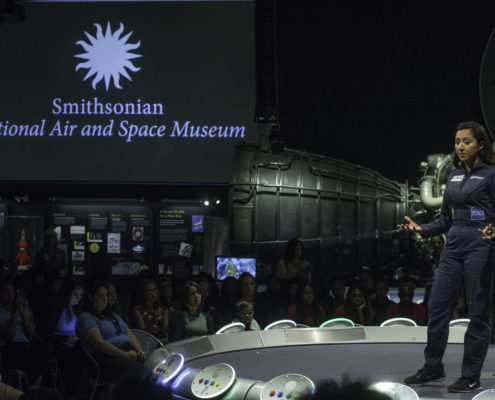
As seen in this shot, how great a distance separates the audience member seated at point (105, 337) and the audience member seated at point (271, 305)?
1.66 meters

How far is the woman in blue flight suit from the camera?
10.4 ft

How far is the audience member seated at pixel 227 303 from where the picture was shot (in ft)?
21.1

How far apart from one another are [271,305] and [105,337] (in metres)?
2.12

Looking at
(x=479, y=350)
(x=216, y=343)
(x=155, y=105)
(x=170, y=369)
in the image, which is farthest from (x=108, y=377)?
(x=155, y=105)

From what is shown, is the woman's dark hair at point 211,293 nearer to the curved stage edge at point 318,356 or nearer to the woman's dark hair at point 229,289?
the woman's dark hair at point 229,289

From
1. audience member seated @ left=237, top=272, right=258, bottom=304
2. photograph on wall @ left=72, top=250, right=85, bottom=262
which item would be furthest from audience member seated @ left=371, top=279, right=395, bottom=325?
photograph on wall @ left=72, top=250, right=85, bottom=262

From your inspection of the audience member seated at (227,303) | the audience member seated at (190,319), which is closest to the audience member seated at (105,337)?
the audience member seated at (190,319)

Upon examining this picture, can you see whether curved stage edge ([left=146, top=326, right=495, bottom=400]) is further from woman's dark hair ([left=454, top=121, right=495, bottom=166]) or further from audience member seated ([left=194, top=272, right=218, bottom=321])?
audience member seated ([left=194, top=272, right=218, bottom=321])

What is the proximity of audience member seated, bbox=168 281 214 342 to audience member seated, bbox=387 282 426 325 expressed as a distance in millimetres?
1867

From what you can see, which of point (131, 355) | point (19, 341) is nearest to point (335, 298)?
point (131, 355)

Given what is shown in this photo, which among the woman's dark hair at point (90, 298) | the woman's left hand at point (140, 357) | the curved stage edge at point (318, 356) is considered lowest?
the woman's left hand at point (140, 357)

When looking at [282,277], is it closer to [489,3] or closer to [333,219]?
[333,219]

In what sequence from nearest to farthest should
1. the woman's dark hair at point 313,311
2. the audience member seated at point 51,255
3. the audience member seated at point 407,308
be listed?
the audience member seated at point 407,308, the woman's dark hair at point 313,311, the audience member seated at point 51,255

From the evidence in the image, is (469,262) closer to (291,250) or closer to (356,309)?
(356,309)
